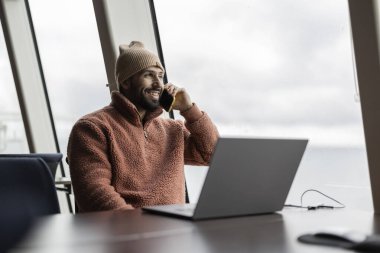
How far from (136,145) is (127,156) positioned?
71 mm

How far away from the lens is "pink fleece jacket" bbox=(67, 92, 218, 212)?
2.09 metres

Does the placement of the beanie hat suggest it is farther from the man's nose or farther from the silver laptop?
the silver laptop

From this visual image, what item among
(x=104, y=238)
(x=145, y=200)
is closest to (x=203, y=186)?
(x=104, y=238)

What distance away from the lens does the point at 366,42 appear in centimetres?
219

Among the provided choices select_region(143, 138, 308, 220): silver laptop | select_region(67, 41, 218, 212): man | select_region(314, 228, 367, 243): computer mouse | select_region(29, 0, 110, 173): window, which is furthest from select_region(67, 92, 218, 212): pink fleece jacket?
select_region(29, 0, 110, 173): window

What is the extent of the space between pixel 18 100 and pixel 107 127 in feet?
12.2

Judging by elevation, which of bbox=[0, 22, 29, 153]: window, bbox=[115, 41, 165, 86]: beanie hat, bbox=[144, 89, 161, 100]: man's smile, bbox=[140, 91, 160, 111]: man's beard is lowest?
bbox=[0, 22, 29, 153]: window

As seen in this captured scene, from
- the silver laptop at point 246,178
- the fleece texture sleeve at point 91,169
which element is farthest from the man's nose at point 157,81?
the silver laptop at point 246,178

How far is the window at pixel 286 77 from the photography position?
2.69m

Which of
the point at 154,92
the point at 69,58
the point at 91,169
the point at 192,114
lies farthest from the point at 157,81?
the point at 69,58

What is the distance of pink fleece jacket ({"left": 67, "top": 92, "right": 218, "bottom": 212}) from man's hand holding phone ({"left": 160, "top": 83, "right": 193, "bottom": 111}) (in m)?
0.04

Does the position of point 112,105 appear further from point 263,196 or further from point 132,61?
point 263,196

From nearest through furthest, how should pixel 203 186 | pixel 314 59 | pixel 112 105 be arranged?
pixel 203 186 → pixel 112 105 → pixel 314 59

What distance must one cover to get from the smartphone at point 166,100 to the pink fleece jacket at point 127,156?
1.6 inches
